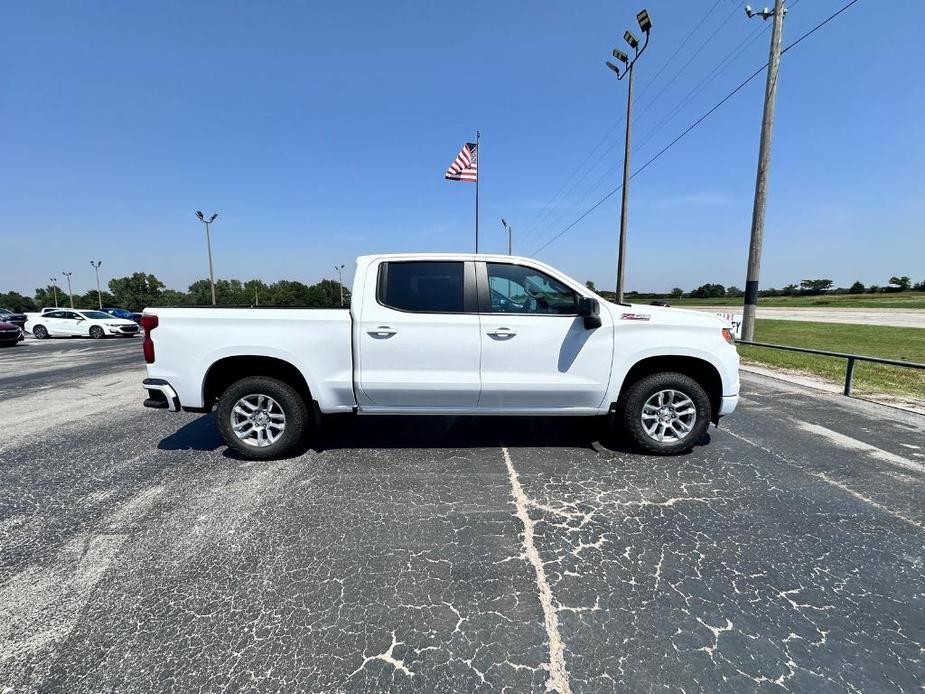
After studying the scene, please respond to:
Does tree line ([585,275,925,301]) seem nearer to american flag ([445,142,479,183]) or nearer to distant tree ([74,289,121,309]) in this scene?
american flag ([445,142,479,183])

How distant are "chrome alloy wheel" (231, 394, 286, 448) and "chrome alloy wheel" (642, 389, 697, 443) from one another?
11.4 feet

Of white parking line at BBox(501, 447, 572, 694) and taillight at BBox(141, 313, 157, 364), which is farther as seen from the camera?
taillight at BBox(141, 313, 157, 364)

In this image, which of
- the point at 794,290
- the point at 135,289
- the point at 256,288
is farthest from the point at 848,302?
the point at 135,289

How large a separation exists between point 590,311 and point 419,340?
154 centimetres

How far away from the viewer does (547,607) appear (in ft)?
6.90

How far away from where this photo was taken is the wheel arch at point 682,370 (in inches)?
158

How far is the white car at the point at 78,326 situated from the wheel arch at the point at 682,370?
79.6ft

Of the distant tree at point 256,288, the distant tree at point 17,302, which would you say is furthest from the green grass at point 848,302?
the distant tree at point 17,302

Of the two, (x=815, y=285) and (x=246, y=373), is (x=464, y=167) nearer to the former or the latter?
(x=246, y=373)

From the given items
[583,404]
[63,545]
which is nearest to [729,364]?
[583,404]

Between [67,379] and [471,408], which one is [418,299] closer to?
[471,408]

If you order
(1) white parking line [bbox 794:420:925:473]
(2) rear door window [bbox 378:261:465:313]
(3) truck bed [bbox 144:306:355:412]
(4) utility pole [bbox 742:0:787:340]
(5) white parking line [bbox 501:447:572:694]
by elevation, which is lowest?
(5) white parking line [bbox 501:447:572:694]

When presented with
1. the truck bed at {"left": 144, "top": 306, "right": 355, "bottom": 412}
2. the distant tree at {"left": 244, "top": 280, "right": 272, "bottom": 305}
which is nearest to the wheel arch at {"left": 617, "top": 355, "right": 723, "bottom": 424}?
the truck bed at {"left": 144, "top": 306, "right": 355, "bottom": 412}

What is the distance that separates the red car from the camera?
51.6 feet
